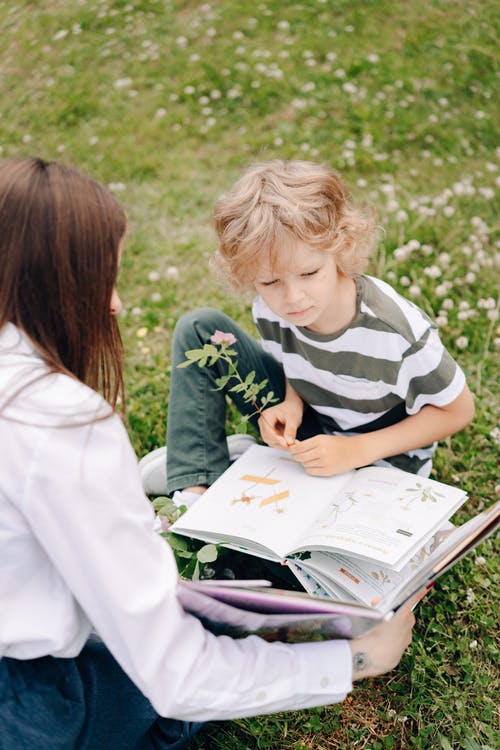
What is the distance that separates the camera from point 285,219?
1820mm

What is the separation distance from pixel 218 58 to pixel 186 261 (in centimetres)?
172

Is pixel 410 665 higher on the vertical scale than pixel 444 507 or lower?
lower

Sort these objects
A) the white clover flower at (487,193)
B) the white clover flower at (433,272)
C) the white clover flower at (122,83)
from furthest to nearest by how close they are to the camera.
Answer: the white clover flower at (122,83) → the white clover flower at (487,193) → the white clover flower at (433,272)

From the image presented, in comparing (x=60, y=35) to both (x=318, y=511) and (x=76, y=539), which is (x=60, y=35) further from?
(x=76, y=539)

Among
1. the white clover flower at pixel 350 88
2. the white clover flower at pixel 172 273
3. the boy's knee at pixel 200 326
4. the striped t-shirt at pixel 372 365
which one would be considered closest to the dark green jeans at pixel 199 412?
the boy's knee at pixel 200 326

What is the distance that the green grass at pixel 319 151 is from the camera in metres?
1.90

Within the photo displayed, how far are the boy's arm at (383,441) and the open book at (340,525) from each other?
41mm

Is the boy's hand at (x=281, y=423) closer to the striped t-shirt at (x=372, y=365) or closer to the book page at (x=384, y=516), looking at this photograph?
the striped t-shirt at (x=372, y=365)

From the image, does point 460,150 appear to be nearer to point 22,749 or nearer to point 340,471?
point 340,471

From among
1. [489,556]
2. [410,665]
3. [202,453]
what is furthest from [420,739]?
[202,453]

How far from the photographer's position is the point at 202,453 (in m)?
2.16

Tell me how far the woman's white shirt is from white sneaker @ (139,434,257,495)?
0.94 metres

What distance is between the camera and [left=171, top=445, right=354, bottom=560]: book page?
67.5 inches

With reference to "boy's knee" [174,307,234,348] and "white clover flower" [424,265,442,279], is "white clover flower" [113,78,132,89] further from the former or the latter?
"boy's knee" [174,307,234,348]
